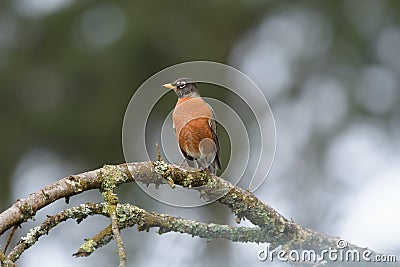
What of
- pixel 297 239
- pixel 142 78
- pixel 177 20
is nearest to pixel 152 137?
pixel 142 78

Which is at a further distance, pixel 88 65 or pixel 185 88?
pixel 88 65

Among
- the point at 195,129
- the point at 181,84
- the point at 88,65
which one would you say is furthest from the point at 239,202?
the point at 88,65

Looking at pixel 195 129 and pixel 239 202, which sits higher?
pixel 195 129

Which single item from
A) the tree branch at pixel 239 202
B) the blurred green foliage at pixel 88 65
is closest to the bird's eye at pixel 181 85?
the tree branch at pixel 239 202

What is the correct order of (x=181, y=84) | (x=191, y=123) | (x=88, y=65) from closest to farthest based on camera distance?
(x=191, y=123), (x=181, y=84), (x=88, y=65)

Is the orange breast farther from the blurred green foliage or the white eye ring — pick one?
the blurred green foliage

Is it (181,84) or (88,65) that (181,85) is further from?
(88,65)

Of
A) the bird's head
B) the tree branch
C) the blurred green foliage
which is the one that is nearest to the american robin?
the bird's head

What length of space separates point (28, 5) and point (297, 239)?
29.3ft

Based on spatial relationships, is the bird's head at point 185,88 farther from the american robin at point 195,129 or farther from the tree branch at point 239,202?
the tree branch at point 239,202

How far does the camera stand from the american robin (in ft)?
11.5

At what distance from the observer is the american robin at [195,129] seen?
3502 millimetres

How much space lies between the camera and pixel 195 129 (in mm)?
3670

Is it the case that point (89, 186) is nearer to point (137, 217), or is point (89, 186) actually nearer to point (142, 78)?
point (137, 217)
